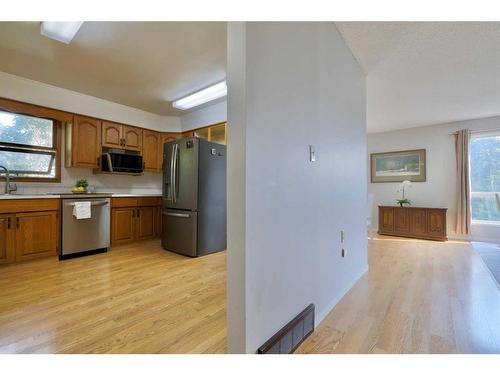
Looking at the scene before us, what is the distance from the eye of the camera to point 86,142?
360cm

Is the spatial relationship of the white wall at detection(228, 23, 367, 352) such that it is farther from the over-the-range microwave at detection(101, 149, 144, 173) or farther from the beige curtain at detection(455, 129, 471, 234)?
the beige curtain at detection(455, 129, 471, 234)

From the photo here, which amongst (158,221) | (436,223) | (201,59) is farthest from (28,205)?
(436,223)

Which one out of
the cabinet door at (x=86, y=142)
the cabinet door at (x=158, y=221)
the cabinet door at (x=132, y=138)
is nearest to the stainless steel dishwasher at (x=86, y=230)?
the cabinet door at (x=86, y=142)

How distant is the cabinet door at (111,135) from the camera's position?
3.79 m

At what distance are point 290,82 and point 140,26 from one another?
5.25 ft

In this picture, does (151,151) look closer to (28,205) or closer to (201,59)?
(28,205)

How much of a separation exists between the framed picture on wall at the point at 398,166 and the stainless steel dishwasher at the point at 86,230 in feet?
18.6

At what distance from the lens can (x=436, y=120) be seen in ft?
15.4

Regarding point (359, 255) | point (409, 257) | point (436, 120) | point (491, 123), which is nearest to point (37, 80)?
point (359, 255)

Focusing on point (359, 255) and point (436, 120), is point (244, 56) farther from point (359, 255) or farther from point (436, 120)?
point (436, 120)

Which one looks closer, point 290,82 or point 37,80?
point 290,82

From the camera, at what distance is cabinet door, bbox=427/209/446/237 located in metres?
4.49

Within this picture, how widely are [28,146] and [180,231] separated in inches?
95.0

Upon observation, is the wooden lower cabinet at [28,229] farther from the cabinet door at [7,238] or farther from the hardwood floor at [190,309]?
the hardwood floor at [190,309]
